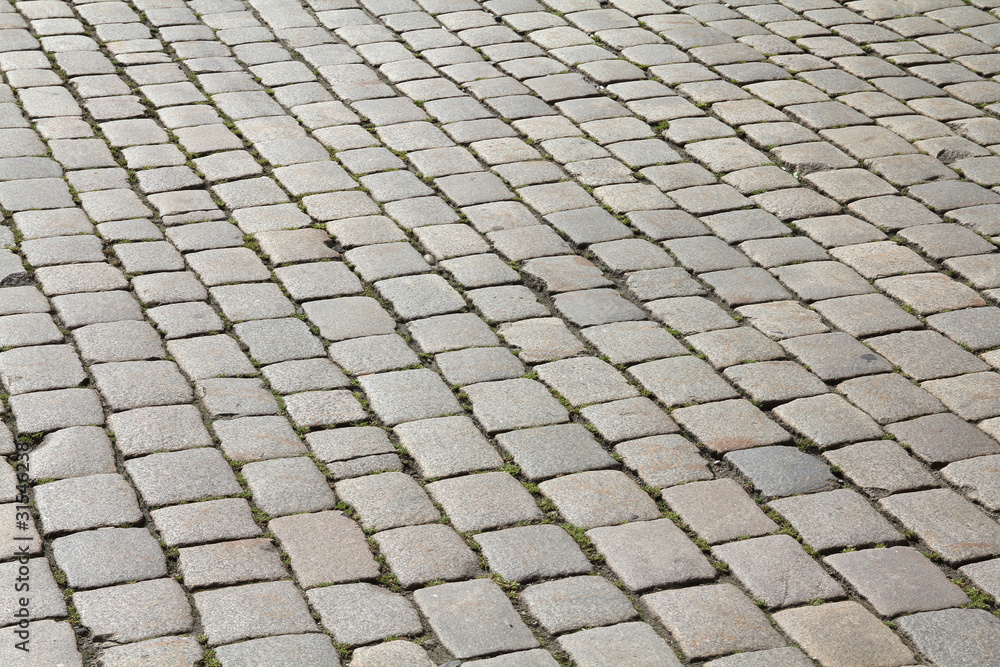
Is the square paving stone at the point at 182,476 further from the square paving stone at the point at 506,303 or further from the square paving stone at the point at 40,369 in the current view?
the square paving stone at the point at 506,303

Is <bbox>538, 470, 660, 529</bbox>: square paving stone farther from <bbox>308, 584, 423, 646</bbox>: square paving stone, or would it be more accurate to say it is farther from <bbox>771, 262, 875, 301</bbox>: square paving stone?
<bbox>771, 262, 875, 301</bbox>: square paving stone

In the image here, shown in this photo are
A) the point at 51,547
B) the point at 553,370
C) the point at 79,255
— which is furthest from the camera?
the point at 79,255

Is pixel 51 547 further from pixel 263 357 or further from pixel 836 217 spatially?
pixel 836 217

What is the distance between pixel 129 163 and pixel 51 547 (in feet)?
8.37

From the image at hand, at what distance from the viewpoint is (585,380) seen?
3996 mm

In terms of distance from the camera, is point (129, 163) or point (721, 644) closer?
point (721, 644)

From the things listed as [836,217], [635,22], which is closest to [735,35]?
[635,22]

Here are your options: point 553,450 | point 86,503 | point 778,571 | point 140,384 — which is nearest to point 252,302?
point 140,384

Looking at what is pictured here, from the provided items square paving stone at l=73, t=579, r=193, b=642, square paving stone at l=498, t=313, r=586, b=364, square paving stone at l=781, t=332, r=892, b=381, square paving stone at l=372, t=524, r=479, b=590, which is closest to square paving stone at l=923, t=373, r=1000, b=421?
square paving stone at l=781, t=332, r=892, b=381

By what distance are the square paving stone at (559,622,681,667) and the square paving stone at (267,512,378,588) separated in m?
0.55

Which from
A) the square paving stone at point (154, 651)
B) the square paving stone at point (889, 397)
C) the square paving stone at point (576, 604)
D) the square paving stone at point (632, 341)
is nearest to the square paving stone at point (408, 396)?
the square paving stone at point (632, 341)

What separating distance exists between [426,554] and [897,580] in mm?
1220

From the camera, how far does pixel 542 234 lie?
4.87 metres

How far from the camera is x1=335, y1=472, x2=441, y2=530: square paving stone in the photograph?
334cm
